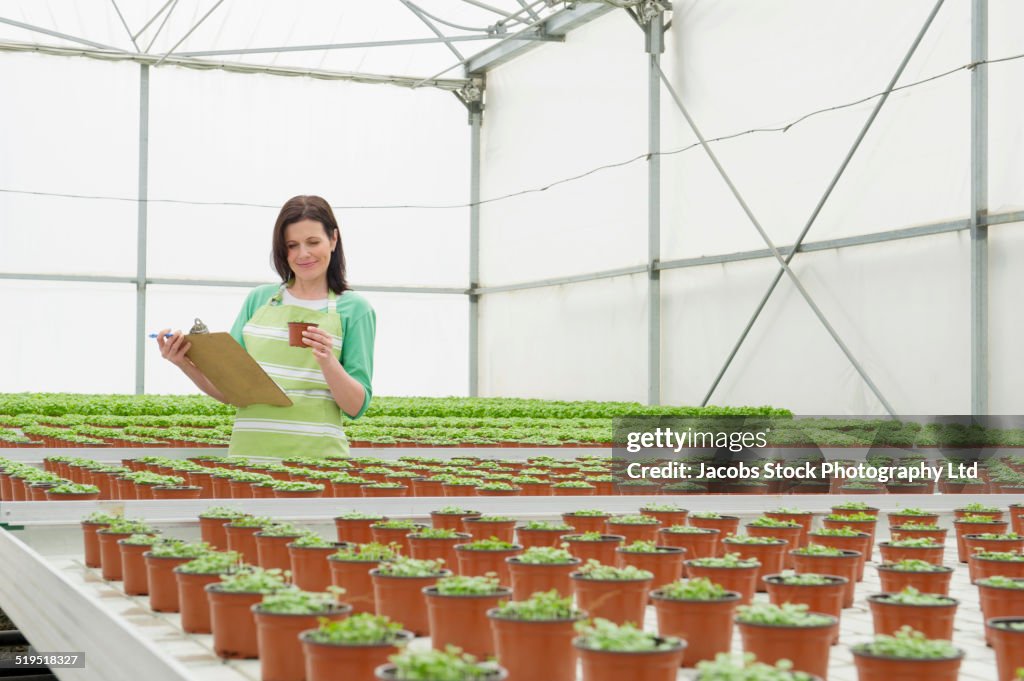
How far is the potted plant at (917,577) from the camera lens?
9.75 ft

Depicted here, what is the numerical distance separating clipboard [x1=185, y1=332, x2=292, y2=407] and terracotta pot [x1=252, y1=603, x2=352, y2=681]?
1763 mm

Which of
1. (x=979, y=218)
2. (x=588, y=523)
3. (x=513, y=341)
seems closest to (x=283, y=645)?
(x=588, y=523)

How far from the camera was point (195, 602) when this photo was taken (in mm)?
2568

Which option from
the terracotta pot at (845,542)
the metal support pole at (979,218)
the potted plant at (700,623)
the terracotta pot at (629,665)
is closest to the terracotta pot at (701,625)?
the potted plant at (700,623)

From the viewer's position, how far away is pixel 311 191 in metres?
22.2

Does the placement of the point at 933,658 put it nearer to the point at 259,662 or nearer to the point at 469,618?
the point at 469,618

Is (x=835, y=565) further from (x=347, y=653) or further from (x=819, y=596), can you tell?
(x=347, y=653)

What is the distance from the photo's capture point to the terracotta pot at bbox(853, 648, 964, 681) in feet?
6.35

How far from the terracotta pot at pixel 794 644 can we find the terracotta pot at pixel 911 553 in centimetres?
147

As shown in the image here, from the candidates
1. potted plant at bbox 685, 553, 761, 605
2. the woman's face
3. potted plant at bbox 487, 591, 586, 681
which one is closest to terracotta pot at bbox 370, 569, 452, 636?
potted plant at bbox 487, 591, 586, 681

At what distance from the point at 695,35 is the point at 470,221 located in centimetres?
764

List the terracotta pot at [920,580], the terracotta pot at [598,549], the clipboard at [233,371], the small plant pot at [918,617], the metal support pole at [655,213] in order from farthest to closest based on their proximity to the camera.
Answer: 1. the metal support pole at [655,213]
2. the clipboard at [233,371]
3. the terracotta pot at [598,549]
4. the terracotta pot at [920,580]
5. the small plant pot at [918,617]

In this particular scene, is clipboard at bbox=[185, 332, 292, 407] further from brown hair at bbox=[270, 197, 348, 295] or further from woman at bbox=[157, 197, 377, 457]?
brown hair at bbox=[270, 197, 348, 295]

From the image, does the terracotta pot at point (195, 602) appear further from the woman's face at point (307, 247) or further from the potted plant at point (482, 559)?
the woman's face at point (307, 247)
